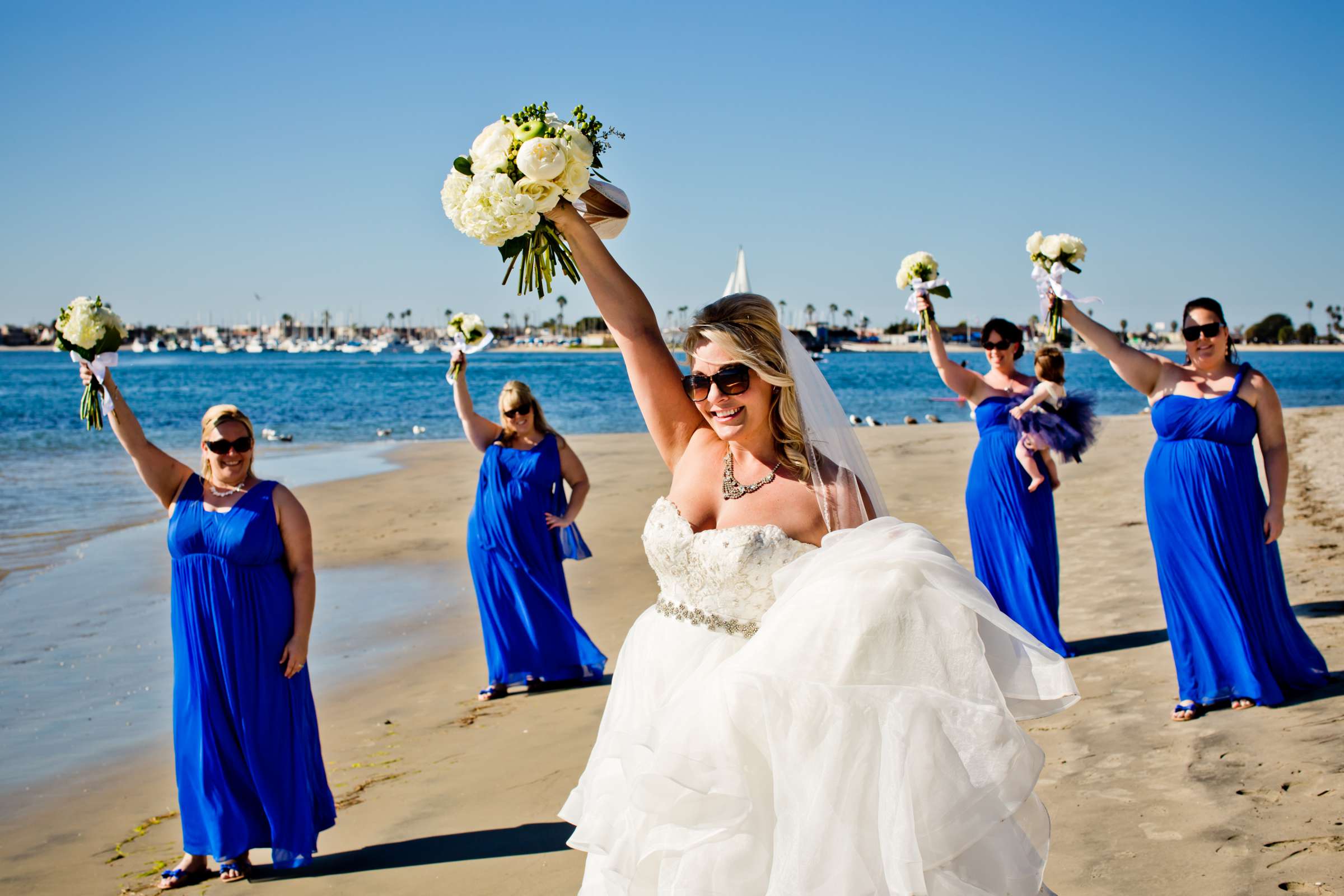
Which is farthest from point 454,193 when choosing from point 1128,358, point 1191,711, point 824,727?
point 1191,711

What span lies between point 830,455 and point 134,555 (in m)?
13.1

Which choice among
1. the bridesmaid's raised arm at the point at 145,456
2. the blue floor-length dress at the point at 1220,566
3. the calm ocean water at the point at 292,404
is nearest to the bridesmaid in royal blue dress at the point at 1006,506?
the blue floor-length dress at the point at 1220,566

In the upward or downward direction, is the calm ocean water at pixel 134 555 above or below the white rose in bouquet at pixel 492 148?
below

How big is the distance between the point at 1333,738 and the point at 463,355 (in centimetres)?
663

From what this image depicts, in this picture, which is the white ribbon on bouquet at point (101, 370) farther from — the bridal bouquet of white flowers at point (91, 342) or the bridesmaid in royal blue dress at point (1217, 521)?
the bridesmaid in royal blue dress at point (1217, 521)

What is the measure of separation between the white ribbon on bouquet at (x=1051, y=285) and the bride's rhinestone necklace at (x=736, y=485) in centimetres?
424

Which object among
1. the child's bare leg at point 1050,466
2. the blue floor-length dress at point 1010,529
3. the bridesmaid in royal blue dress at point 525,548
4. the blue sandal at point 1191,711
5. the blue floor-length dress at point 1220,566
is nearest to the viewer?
the blue sandal at point 1191,711

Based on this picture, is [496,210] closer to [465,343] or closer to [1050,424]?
[1050,424]

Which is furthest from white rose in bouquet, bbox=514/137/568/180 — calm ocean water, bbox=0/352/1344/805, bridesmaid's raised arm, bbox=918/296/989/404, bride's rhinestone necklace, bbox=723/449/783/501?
bridesmaid's raised arm, bbox=918/296/989/404

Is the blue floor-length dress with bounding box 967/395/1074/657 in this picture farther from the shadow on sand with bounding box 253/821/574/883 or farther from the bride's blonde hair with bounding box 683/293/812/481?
the bride's blonde hair with bounding box 683/293/812/481

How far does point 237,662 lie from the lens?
5.06 metres

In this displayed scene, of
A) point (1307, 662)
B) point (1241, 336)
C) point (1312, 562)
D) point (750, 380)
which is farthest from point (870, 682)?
point (1241, 336)

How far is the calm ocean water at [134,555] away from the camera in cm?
772

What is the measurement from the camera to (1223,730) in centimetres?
589
